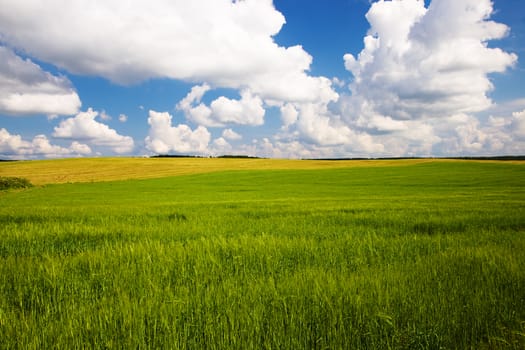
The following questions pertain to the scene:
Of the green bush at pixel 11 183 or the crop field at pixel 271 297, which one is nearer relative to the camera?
the crop field at pixel 271 297

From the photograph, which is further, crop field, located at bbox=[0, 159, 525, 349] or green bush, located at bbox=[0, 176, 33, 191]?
green bush, located at bbox=[0, 176, 33, 191]

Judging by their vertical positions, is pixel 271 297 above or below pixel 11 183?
above

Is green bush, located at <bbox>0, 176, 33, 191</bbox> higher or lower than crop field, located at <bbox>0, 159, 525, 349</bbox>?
lower

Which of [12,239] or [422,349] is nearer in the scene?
[422,349]

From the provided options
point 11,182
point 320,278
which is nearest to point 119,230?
point 320,278

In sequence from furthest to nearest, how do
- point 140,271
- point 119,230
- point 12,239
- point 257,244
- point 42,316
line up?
point 119,230 → point 12,239 → point 257,244 → point 140,271 → point 42,316

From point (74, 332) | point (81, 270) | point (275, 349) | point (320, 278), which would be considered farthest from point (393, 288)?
point (81, 270)

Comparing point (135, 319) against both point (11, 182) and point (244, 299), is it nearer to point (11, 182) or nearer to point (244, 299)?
point (244, 299)

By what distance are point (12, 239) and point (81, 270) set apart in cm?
460

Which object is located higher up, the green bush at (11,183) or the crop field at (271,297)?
the crop field at (271,297)

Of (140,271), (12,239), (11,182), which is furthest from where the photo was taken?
(11,182)

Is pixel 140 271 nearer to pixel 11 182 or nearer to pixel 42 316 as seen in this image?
pixel 42 316

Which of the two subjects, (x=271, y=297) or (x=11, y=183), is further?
(x=11, y=183)

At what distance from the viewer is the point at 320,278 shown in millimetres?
4316
